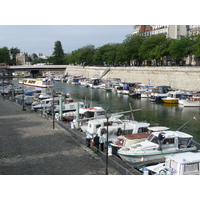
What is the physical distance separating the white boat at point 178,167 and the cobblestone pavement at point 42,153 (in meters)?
2.59

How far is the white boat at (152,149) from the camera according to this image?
1853 cm

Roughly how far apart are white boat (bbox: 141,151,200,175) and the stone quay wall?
44765mm

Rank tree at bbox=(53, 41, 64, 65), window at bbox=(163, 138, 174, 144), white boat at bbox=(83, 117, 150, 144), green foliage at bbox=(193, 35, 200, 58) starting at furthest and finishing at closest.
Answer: tree at bbox=(53, 41, 64, 65) < green foliage at bbox=(193, 35, 200, 58) < white boat at bbox=(83, 117, 150, 144) < window at bbox=(163, 138, 174, 144)

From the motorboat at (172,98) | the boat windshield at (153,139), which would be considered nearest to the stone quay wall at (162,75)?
the motorboat at (172,98)

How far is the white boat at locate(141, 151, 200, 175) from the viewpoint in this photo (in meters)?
15.6

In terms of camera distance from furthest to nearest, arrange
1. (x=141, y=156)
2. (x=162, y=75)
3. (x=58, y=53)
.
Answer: (x=58, y=53) → (x=162, y=75) → (x=141, y=156)

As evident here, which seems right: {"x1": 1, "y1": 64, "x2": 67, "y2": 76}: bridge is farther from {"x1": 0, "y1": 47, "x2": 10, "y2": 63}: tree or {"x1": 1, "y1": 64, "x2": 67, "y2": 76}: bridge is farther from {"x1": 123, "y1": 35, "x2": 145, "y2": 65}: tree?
{"x1": 123, "y1": 35, "x2": 145, "y2": 65}: tree

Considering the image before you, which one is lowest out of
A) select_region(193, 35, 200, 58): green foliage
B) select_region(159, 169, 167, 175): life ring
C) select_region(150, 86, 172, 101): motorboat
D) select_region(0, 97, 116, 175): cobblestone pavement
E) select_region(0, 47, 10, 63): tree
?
Result: select_region(159, 169, 167, 175): life ring

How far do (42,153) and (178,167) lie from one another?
8.70 meters

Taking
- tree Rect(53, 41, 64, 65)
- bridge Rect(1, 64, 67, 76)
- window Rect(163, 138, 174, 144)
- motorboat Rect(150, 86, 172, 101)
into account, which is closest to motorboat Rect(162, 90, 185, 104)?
motorboat Rect(150, 86, 172, 101)

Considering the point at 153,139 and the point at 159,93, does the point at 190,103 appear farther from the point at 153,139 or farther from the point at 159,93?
the point at 153,139

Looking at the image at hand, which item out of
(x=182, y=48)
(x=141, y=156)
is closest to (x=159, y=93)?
(x=182, y=48)

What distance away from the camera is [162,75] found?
2763 inches

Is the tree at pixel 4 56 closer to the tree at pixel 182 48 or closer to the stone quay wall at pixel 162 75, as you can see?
the stone quay wall at pixel 162 75
